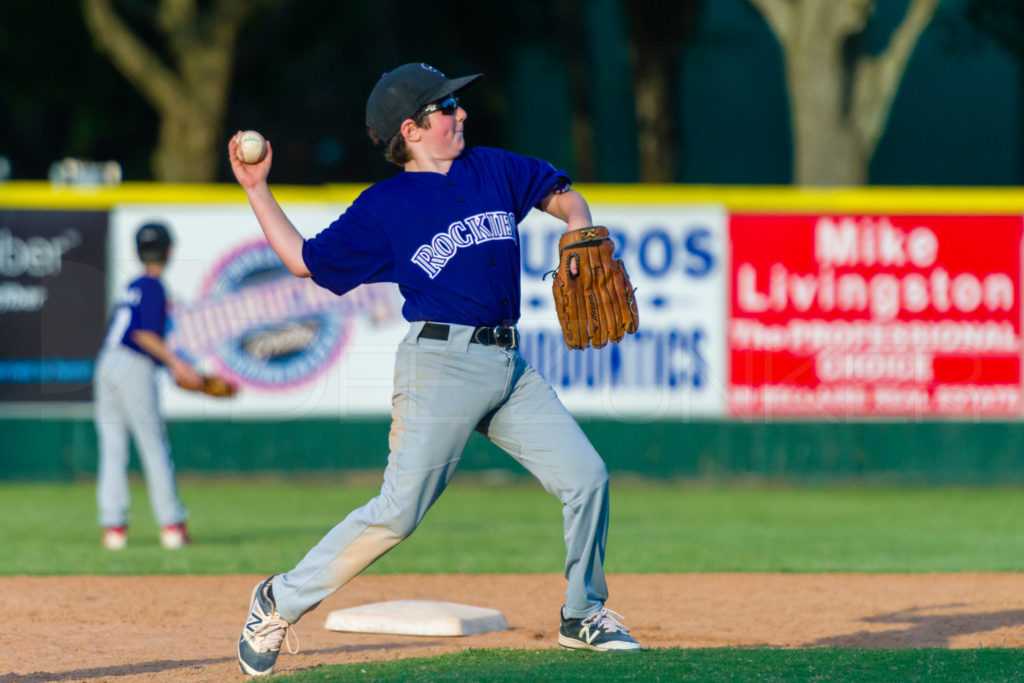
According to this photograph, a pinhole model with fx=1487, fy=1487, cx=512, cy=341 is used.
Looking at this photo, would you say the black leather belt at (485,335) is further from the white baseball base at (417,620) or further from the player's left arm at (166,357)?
the player's left arm at (166,357)

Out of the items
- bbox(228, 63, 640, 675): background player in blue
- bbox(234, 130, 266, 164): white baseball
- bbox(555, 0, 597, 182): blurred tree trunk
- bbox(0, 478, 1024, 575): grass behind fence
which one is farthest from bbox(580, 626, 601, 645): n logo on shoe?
bbox(555, 0, 597, 182): blurred tree trunk

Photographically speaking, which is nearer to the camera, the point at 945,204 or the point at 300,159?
the point at 945,204

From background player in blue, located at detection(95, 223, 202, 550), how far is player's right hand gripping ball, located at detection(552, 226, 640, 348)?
163 inches

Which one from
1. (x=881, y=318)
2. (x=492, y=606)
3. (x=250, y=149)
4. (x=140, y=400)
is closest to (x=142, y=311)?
(x=140, y=400)

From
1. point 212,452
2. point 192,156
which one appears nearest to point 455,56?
point 192,156

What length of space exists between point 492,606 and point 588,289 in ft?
7.71

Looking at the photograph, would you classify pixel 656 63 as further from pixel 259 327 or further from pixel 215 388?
pixel 215 388

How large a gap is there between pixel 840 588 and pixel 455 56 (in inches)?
747

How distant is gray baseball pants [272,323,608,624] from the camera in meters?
5.09

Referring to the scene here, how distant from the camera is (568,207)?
218 inches

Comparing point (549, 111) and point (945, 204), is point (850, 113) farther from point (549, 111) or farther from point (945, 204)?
point (549, 111)

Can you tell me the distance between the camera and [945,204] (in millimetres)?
13109

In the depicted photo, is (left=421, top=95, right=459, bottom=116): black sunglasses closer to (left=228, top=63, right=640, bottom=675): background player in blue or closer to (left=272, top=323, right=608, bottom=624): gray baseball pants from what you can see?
(left=228, top=63, right=640, bottom=675): background player in blue

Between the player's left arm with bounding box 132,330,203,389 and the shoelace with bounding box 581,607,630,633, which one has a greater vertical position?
the player's left arm with bounding box 132,330,203,389
